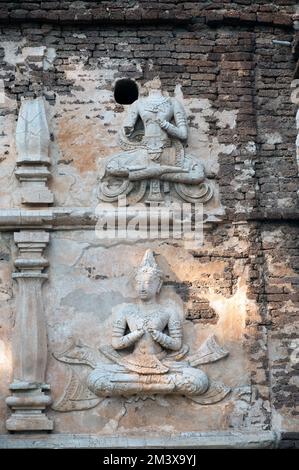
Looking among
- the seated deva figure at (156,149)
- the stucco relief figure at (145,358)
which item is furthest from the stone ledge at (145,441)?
the seated deva figure at (156,149)

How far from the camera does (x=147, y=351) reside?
399 inches

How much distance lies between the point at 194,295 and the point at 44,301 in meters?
1.16

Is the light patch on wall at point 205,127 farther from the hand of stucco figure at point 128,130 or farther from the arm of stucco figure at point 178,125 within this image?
the hand of stucco figure at point 128,130

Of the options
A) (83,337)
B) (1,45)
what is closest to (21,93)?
(1,45)

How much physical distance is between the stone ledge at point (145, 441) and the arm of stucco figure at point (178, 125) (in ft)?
7.77

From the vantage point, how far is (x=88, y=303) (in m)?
10.3

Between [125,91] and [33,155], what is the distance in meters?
0.97

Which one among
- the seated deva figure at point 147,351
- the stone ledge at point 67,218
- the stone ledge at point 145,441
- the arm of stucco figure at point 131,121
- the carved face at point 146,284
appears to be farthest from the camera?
the arm of stucco figure at point 131,121

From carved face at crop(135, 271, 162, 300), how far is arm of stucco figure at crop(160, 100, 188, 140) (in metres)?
1.16

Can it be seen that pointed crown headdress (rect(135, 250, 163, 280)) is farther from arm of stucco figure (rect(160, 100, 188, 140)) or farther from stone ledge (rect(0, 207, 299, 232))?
arm of stucco figure (rect(160, 100, 188, 140))

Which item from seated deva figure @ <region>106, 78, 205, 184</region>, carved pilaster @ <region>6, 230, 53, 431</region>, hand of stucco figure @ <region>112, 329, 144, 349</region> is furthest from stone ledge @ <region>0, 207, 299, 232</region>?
hand of stucco figure @ <region>112, 329, 144, 349</region>

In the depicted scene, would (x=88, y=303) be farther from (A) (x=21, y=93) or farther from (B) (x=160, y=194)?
(A) (x=21, y=93)

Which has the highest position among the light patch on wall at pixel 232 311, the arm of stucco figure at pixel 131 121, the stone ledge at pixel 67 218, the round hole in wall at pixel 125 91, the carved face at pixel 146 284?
the round hole in wall at pixel 125 91

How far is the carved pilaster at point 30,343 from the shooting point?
394 inches
